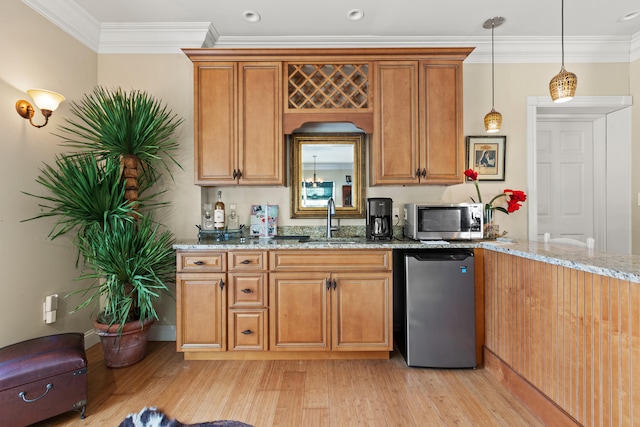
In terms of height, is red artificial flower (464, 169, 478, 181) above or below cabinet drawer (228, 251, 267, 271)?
above

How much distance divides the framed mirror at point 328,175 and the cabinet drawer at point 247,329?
102 cm

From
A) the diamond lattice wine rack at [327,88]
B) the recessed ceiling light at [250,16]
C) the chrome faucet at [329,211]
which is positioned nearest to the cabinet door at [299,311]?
the chrome faucet at [329,211]

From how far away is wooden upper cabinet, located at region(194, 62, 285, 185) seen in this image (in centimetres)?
251

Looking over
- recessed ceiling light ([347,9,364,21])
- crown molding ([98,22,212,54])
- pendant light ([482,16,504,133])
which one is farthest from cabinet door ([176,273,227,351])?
pendant light ([482,16,504,133])

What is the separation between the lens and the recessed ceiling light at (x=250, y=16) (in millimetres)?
2439

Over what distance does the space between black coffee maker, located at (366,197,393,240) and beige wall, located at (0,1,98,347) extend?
8.23 feet

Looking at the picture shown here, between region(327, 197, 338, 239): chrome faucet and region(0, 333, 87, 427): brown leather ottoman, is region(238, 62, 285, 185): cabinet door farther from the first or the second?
region(0, 333, 87, 427): brown leather ottoman

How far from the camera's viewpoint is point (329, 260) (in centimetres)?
229

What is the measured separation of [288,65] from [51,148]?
1.98 metres

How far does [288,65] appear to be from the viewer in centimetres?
254

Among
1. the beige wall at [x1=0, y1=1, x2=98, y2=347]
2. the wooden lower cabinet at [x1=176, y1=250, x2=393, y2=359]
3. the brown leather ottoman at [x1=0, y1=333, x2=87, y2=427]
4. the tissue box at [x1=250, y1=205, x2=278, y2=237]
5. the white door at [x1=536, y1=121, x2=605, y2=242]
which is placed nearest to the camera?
the brown leather ottoman at [x1=0, y1=333, x2=87, y2=427]

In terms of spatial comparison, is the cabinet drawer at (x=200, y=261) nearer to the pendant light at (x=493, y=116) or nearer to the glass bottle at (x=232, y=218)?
the glass bottle at (x=232, y=218)

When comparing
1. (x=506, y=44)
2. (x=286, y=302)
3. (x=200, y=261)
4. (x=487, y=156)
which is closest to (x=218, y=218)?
(x=200, y=261)

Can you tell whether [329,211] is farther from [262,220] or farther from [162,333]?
[162,333]
